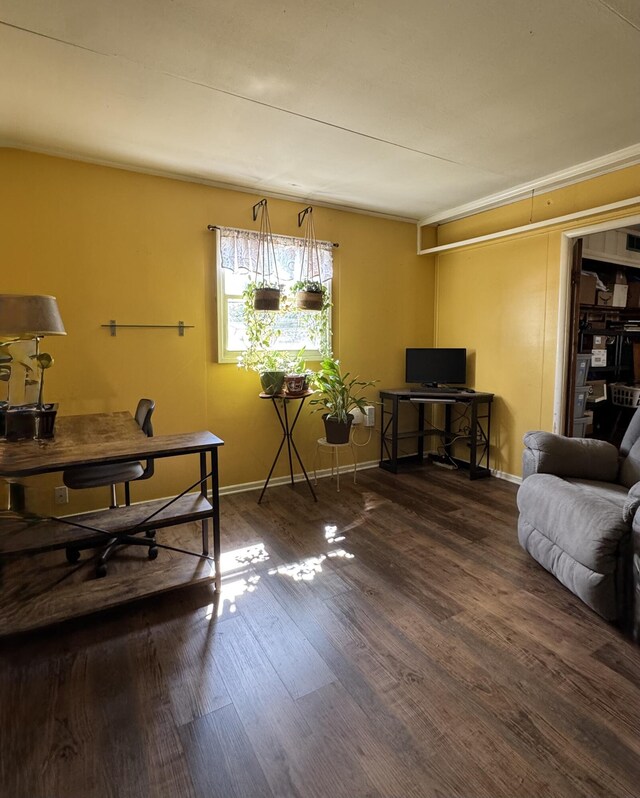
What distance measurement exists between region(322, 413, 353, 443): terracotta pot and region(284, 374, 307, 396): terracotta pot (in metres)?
0.39

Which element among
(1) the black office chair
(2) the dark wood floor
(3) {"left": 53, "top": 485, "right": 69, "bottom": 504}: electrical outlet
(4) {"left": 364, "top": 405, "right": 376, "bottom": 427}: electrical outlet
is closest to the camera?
(2) the dark wood floor

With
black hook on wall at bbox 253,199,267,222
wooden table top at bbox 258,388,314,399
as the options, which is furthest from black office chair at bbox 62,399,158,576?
black hook on wall at bbox 253,199,267,222

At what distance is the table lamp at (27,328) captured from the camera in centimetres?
213

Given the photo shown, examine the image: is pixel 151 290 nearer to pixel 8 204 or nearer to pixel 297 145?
pixel 8 204

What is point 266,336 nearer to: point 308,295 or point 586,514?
point 308,295

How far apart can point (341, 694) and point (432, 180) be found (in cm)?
343

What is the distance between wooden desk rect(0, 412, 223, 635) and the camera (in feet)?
6.16

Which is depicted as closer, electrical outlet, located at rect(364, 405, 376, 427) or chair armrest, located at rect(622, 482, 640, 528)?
chair armrest, located at rect(622, 482, 640, 528)

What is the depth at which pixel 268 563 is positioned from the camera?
2.55m

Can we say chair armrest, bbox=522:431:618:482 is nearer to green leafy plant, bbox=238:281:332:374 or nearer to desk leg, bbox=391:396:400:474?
desk leg, bbox=391:396:400:474

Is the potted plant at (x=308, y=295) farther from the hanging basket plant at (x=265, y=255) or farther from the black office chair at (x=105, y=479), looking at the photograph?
the black office chair at (x=105, y=479)

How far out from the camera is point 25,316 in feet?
7.06

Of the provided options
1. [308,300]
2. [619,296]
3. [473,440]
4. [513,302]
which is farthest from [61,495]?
[619,296]

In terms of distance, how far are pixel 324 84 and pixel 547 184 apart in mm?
2177
